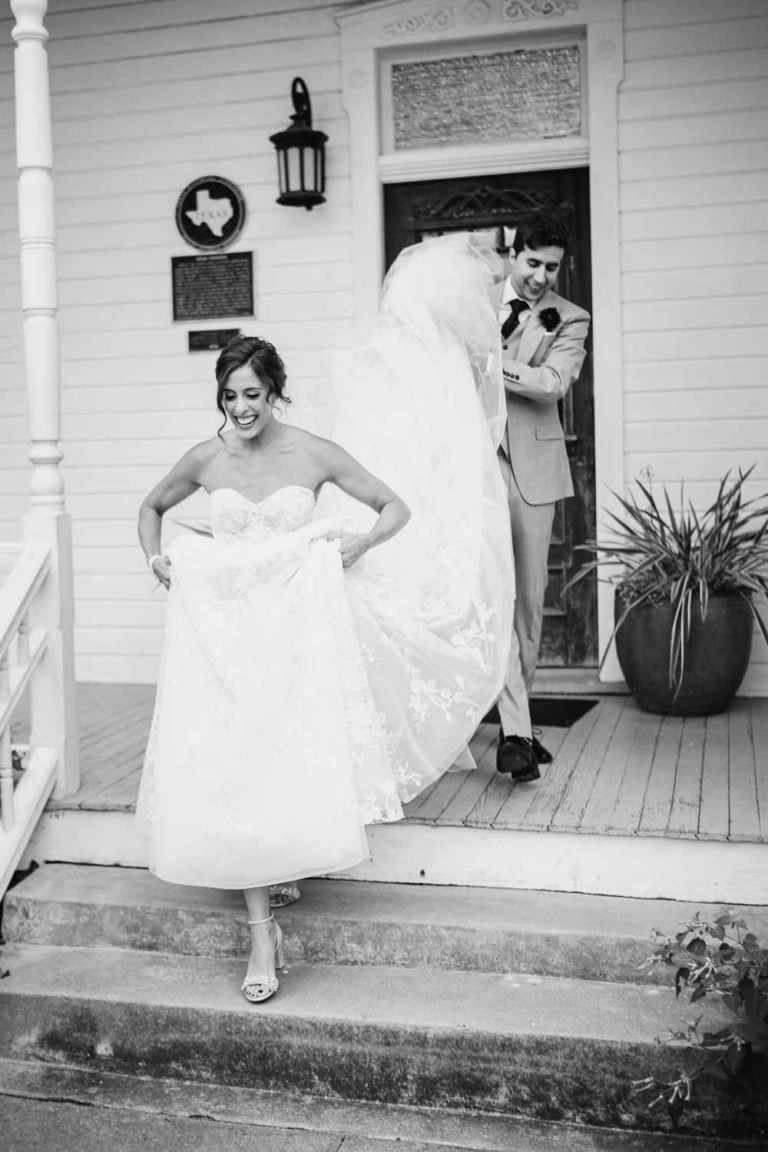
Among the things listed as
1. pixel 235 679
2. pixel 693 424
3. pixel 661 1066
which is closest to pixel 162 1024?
pixel 235 679

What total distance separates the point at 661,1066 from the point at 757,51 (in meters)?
4.23

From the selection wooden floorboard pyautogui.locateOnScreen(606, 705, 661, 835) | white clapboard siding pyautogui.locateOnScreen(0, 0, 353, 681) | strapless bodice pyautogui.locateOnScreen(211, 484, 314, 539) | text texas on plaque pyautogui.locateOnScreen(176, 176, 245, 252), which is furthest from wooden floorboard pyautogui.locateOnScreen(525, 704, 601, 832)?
text texas on plaque pyautogui.locateOnScreen(176, 176, 245, 252)

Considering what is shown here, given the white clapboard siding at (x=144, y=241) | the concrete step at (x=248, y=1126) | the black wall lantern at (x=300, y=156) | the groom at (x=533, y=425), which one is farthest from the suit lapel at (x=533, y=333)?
the concrete step at (x=248, y=1126)

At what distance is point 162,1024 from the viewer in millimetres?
3166

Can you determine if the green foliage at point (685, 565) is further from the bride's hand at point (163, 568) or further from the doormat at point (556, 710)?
the bride's hand at point (163, 568)

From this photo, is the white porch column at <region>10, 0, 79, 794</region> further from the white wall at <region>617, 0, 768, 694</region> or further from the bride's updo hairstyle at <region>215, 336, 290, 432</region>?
the white wall at <region>617, 0, 768, 694</region>

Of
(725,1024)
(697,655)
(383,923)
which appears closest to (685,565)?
(697,655)

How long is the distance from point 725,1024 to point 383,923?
0.92 meters

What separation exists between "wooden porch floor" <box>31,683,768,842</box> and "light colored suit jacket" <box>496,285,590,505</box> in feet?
3.06

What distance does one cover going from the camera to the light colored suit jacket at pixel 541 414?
4129 mm

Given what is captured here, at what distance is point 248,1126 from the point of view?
2920 mm

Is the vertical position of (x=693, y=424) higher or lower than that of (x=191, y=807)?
higher

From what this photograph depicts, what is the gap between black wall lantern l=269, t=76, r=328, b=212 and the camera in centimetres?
563

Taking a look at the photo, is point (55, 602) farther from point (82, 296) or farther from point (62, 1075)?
point (82, 296)
